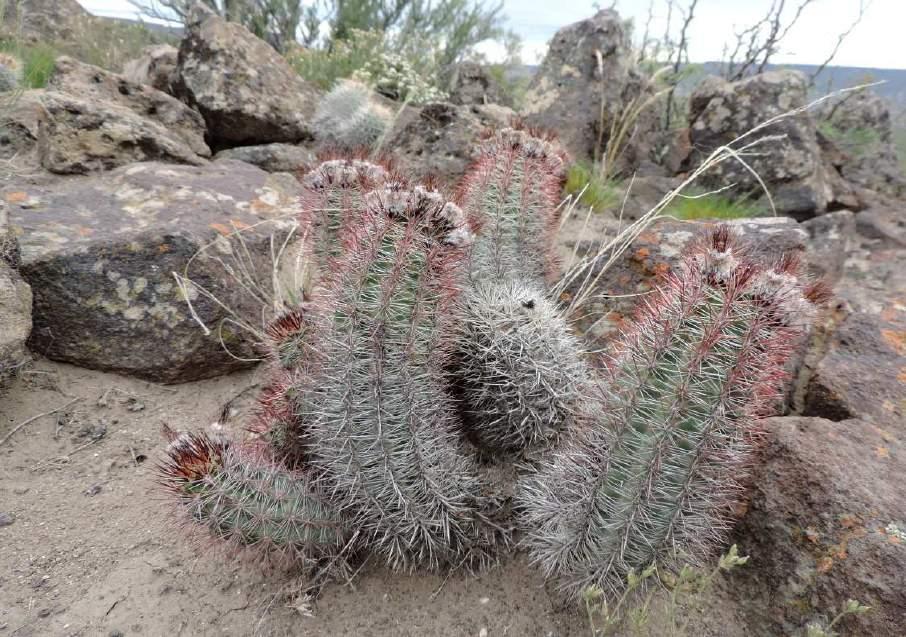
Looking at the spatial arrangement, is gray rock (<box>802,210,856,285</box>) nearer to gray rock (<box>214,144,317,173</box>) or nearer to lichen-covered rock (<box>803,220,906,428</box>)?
lichen-covered rock (<box>803,220,906,428</box>)

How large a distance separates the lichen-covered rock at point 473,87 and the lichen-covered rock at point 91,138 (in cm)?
424

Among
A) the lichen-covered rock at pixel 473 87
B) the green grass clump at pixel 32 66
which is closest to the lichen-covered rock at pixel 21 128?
the green grass clump at pixel 32 66

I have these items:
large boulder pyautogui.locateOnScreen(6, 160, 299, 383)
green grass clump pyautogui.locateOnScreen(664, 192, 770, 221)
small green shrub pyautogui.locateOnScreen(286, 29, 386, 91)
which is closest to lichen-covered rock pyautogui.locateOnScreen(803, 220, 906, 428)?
green grass clump pyautogui.locateOnScreen(664, 192, 770, 221)

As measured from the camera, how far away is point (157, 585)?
173 cm

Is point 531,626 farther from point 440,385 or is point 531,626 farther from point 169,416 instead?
point 169,416

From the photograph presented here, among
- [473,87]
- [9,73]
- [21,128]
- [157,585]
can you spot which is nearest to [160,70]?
[9,73]

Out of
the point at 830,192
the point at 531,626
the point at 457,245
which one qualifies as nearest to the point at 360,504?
the point at 531,626

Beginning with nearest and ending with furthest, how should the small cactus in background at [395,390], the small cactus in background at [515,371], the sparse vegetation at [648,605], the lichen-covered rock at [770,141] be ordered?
the small cactus in background at [395,390]
the sparse vegetation at [648,605]
the small cactus in background at [515,371]
the lichen-covered rock at [770,141]

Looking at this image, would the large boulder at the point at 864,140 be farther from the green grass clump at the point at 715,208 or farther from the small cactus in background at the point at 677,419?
the small cactus in background at the point at 677,419

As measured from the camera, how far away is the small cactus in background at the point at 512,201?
233cm

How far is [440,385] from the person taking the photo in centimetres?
167

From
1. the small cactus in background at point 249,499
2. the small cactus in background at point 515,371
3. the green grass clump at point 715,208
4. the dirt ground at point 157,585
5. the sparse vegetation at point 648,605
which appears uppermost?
the green grass clump at point 715,208

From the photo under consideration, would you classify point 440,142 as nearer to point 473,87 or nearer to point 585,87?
point 585,87

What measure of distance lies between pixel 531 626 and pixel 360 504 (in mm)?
622
